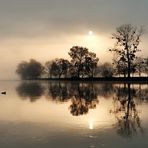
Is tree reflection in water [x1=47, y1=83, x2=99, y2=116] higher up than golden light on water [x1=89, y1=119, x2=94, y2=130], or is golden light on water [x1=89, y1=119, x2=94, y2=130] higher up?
tree reflection in water [x1=47, y1=83, x2=99, y2=116]

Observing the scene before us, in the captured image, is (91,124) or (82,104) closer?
(91,124)

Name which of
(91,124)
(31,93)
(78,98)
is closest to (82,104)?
(78,98)

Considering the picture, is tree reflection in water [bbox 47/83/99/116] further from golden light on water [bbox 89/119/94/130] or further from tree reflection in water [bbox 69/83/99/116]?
golden light on water [bbox 89/119/94/130]

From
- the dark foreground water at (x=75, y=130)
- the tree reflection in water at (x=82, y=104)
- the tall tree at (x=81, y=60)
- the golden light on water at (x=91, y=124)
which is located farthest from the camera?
the tall tree at (x=81, y=60)

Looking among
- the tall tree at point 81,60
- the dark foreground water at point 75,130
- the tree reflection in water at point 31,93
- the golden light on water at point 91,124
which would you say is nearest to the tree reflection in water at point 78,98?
the tree reflection in water at point 31,93

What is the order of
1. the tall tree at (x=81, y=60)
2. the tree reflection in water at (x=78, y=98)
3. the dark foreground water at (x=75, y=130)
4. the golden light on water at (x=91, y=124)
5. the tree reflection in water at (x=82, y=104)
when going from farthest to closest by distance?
the tall tree at (x=81, y=60) → the tree reflection in water at (x=78, y=98) → the tree reflection in water at (x=82, y=104) → the golden light on water at (x=91, y=124) → the dark foreground water at (x=75, y=130)

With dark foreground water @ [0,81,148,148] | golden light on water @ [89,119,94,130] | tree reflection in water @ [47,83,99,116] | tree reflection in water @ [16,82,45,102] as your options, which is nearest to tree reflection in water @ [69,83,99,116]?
tree reflection in water @ [47,83,99,116]

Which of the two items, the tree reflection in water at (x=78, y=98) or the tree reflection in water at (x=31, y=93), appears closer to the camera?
the tree reflection in water at (x=78, y=98)

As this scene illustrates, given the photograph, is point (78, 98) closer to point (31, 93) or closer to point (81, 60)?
point (31, 93)

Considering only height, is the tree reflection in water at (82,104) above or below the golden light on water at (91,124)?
above

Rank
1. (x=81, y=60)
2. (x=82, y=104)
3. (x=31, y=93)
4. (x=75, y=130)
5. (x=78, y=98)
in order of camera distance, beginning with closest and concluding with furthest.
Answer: (x=75, y=130) < (x=82, y=104) < (x=78, y=98) < (x=31, y=93) < (x=81, y=60)

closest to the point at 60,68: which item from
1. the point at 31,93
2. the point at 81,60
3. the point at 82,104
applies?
the point at 81,60

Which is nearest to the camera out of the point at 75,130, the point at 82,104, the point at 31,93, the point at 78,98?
the point at 75,130

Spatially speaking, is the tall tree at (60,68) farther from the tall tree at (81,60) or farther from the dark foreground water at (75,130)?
the dark foreground water at (75,130)
